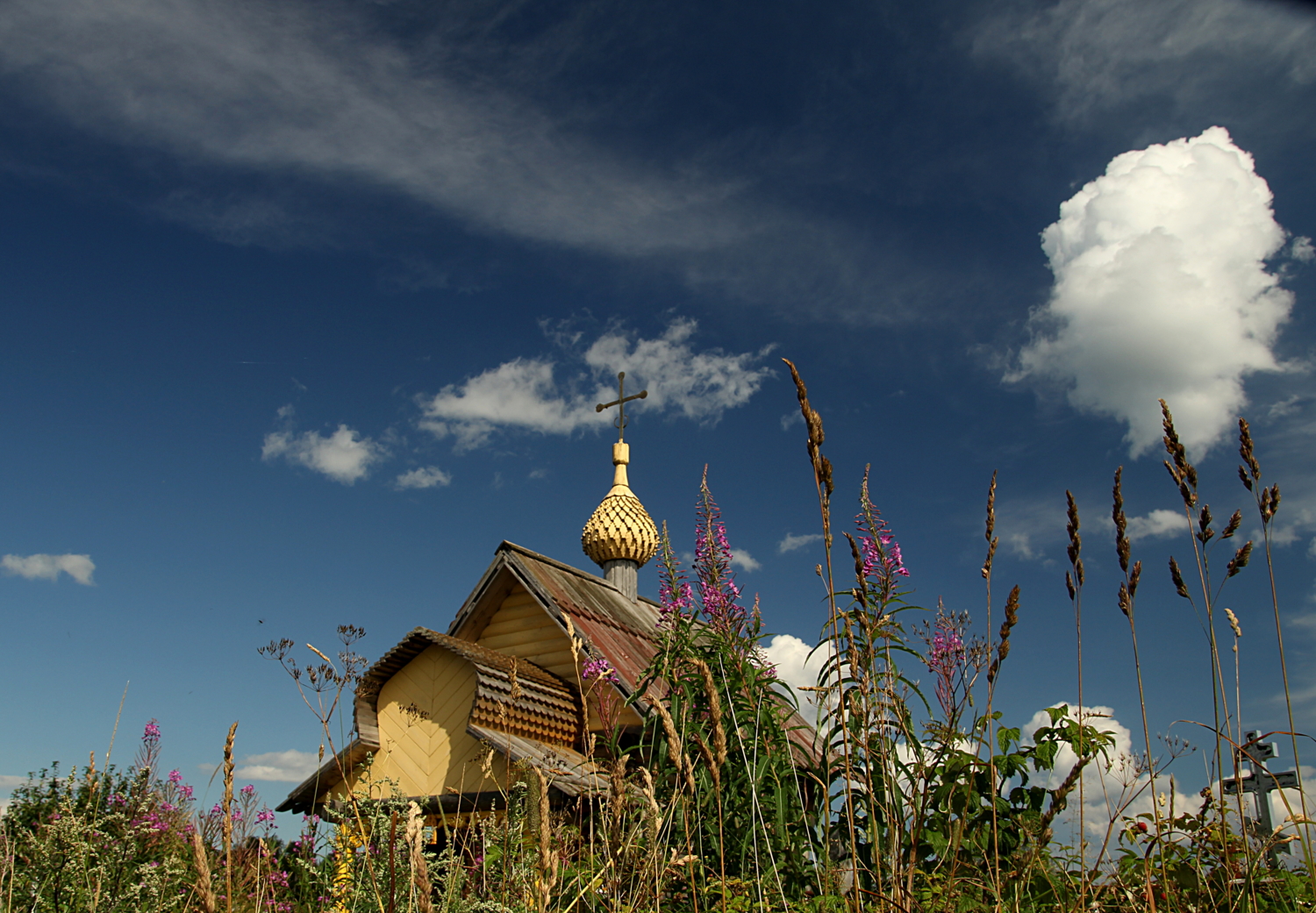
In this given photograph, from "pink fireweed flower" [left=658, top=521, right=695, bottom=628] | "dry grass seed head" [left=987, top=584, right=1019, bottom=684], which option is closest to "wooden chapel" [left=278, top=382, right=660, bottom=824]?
"pink fireweed flower" [left=658, top=521, right=695, bottom=628]

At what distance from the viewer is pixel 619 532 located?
17.6 metres

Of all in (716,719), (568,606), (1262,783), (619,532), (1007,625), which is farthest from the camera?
(619,532)

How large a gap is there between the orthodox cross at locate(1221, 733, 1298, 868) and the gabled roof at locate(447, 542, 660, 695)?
6111mm

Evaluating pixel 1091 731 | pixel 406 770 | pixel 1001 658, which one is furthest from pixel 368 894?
pixel 406 770

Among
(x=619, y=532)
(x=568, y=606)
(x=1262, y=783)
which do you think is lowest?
(x=1262, y=783)

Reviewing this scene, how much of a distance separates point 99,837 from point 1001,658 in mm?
4807

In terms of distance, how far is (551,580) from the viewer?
12.0 metres

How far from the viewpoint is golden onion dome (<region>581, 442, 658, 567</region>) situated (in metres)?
17.7

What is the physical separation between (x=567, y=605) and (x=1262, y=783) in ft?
27.0

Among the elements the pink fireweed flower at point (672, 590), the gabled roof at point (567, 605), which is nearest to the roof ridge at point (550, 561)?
the gabled roof at point (567, 605)

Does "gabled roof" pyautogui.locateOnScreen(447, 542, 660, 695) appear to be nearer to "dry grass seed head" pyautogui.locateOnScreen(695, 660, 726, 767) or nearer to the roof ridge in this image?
the roof ridge

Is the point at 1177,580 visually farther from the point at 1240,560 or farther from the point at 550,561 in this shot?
the point at 550,561

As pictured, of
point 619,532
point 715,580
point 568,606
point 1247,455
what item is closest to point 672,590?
point 715,580

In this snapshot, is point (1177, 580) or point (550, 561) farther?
point (550, 561)
